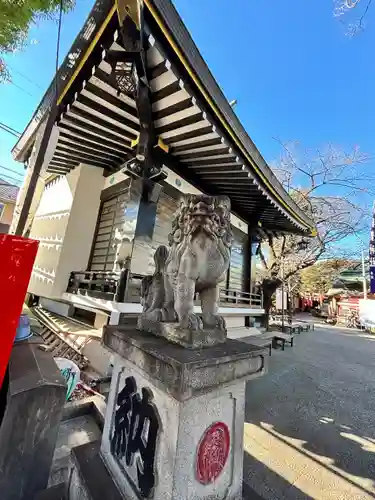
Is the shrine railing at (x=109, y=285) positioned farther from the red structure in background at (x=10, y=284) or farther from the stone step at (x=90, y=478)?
the stone step at (x=90, y=478)

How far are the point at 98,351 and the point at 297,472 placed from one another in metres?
3.07

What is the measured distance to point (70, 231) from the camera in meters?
5.68

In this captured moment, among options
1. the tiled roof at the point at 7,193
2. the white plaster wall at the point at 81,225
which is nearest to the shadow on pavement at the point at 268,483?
the white plaster wall at the point at 81,225

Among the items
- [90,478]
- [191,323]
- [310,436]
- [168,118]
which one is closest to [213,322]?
[191,323]

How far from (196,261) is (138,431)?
3.08 feet

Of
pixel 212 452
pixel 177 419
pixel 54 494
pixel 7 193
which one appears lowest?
pixel 54 494

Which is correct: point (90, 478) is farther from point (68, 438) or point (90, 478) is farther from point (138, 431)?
point (68, 438)

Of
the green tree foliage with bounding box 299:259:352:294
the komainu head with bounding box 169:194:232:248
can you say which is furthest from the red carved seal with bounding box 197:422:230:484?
the green tree foliage with bounding box 299:259:352:294

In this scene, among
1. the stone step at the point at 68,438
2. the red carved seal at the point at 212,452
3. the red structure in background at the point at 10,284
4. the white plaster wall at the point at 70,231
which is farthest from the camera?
the white plaster wall at the point at 70,231

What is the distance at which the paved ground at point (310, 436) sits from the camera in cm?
212

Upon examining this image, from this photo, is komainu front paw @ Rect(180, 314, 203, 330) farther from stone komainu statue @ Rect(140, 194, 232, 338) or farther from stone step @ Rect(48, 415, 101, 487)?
stone step @ Rect(48, 415, 101, 487)

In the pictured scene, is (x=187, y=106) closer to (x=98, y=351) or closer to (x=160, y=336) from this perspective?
(x=160, y=336)

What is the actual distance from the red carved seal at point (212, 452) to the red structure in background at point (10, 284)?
5.30 ft

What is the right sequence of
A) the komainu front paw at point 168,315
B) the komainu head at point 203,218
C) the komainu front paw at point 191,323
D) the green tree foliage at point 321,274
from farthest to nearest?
the green tree foliage at point 321,274 → the komainu front paw at point 168,315 → the komainu head at point 203,218 → the komainu front paw at point 191,323
